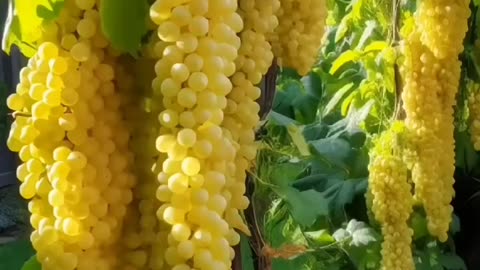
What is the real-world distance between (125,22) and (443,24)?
0.91 metres

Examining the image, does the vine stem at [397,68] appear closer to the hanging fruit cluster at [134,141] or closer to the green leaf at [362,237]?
the green leaf at [362,237]

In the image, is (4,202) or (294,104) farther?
(294,104)

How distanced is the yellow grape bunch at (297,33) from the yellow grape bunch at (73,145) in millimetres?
244

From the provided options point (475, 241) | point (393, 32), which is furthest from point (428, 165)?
point (475, 241)

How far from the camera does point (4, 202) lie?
181 centimetres

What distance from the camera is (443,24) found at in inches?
53.8

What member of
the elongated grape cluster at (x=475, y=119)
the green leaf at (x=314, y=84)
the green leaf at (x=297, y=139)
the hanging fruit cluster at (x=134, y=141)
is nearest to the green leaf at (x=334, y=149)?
the elongated grape cluster at (x=475, y=119)

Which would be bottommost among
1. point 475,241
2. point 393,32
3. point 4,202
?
point 475,241

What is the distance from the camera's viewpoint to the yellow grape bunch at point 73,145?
1.71 feet

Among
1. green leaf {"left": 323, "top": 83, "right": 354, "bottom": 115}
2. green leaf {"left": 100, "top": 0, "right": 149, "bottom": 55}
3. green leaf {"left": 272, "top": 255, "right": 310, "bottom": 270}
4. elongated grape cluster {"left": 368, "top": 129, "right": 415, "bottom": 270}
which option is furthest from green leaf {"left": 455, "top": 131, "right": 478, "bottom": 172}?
green leaf {"left": 100, "top": 0, "right": 149, "bottom": 55}

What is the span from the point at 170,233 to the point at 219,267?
1.4 inches

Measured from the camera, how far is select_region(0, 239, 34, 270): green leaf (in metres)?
0.76

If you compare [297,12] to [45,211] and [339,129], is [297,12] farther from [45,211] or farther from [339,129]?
[339,129]

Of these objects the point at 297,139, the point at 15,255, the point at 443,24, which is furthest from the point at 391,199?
the point at 15,255
